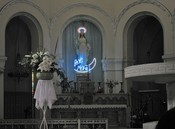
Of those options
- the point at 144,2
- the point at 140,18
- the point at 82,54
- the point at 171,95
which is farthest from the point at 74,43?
the point at 171,95

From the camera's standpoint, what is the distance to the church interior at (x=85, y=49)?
17.1 metres

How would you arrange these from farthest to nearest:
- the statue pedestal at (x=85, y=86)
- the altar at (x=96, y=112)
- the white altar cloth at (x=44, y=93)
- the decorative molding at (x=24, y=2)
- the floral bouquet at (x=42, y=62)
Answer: the decorative molding at (x=24, y=2)
the statue pedestal at (x=85, y=86)
the altar at (x=96, y=112)
the white altar cloth at (x=44, y=93)
the floral bouquet at (x=42, y=62)

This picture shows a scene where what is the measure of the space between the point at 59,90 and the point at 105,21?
401 cm

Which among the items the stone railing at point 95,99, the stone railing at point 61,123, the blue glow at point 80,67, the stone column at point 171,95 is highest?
the blue glow at point 80,67

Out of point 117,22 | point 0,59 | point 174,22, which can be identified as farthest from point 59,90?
point 174,22

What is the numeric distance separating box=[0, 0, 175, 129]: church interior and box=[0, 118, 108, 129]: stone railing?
4105 millimetres

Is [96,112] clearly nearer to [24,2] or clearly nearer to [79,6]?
[79,6]

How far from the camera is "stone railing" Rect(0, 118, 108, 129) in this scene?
11500 mm

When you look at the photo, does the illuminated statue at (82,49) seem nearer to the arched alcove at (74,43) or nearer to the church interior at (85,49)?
the church interior at (85,49)

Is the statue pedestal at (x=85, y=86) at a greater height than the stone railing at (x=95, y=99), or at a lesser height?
greater

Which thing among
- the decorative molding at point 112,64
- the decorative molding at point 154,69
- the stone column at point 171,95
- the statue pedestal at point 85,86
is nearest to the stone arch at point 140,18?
the decorative molding at point 112,64

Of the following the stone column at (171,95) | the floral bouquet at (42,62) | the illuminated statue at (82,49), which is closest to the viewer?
the stone column at (171,95)

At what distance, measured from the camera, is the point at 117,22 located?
745 inches

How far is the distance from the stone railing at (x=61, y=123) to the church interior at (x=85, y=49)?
13.5 ft
